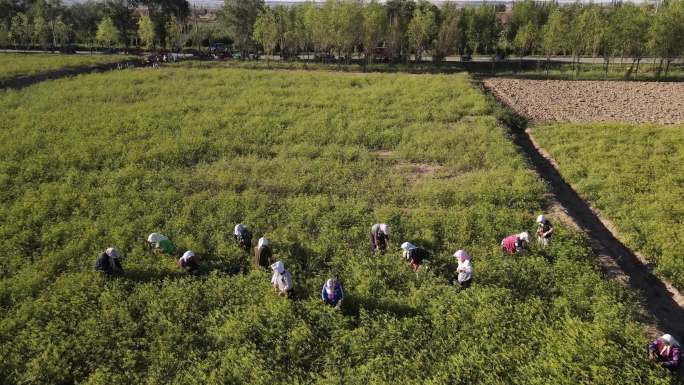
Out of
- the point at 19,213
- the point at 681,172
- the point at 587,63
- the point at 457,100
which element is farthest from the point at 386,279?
the point at 587,63

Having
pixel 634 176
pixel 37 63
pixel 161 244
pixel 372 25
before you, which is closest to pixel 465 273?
pixel 161 244

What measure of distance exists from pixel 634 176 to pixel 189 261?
13.7 m

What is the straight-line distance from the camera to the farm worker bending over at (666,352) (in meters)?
7.07

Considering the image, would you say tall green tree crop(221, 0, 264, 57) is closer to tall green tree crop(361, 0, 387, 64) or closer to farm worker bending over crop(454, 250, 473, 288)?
tall green tree crop(361, 0, 387, 64)

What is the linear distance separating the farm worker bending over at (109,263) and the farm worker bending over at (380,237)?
566cm

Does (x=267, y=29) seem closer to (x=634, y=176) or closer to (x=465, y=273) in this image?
(x=634, y=176)

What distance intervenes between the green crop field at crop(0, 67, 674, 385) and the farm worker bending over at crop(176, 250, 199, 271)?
8.0 inches

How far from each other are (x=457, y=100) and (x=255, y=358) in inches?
754

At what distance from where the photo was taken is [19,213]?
12.1 m

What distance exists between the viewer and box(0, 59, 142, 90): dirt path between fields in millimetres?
27114

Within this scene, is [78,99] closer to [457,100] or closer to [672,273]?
[457,100]

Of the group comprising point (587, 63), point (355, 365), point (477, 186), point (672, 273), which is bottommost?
point (355, 365)

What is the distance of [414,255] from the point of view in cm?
990

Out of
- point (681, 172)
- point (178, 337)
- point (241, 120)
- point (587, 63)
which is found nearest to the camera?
point (178, 337)
